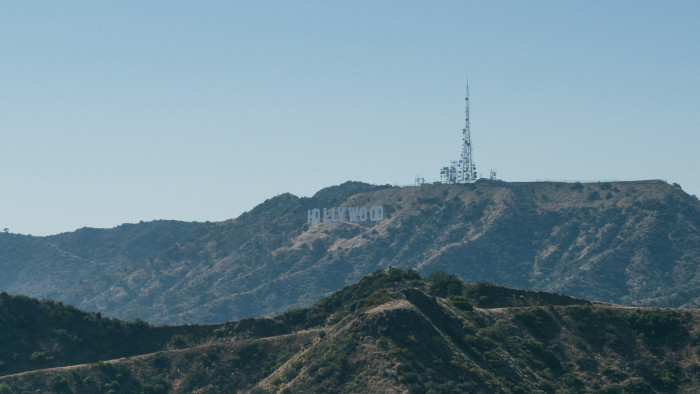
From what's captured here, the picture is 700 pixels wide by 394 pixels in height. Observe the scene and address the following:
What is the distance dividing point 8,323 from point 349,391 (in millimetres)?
61020

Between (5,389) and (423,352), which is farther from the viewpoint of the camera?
(5,389)

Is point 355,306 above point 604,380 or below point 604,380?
above

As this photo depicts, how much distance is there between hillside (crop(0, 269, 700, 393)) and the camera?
11994cm

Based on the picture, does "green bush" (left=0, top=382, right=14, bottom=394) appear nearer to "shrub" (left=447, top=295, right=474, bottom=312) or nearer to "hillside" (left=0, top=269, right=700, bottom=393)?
"hillside" (left=0, top=269, right=700, bottom=393)

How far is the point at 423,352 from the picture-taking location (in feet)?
397

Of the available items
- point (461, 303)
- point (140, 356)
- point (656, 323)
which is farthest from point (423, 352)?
point (140, 356)

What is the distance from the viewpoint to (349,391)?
381 ft

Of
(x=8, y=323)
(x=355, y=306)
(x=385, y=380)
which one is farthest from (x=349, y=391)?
(x=8, y=323)

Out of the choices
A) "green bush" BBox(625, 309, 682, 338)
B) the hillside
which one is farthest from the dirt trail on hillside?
"green bush" BBox(625, 309, 682, 338)

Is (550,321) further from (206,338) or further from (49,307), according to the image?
(49,307)

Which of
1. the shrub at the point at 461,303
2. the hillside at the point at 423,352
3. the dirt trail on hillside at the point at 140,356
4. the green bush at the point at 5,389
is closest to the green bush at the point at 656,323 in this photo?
the hillside at the point at 423,352

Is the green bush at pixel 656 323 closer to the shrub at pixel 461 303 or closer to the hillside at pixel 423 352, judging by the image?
the hillside at pixel 423 352

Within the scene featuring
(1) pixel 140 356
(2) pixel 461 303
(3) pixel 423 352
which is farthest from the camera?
(2) pixel 461 303

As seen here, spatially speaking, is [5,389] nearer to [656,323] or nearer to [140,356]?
[140,356]
